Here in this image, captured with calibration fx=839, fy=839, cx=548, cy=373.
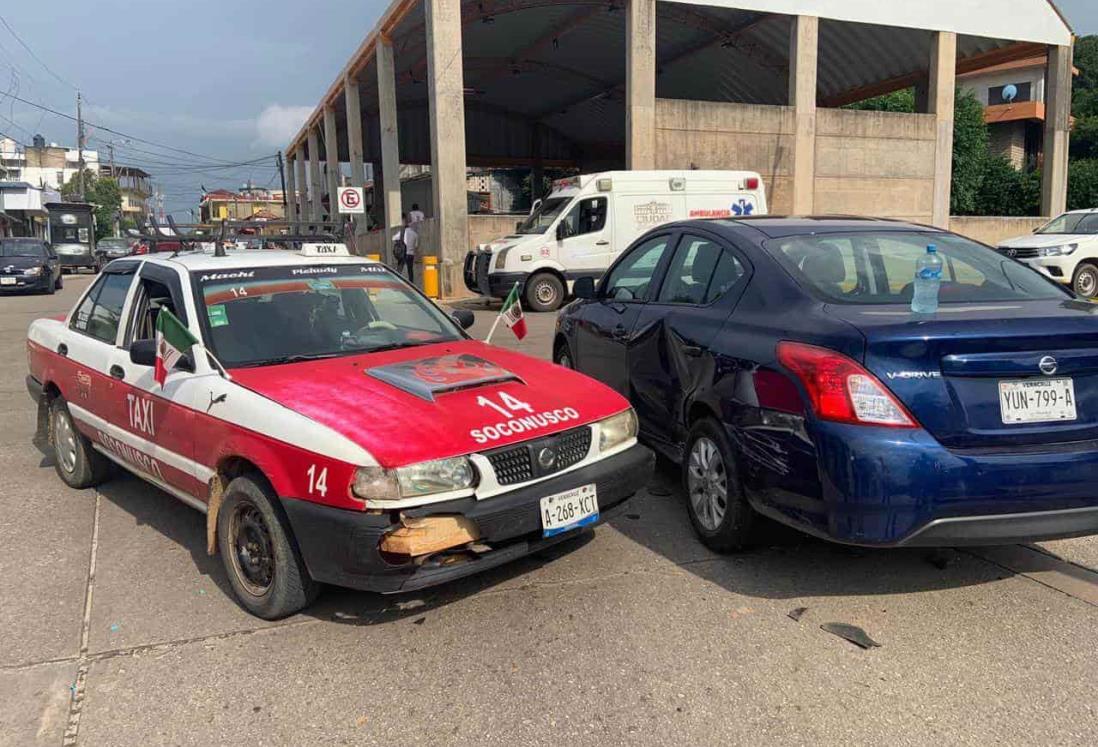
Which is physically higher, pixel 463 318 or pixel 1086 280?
pixel 463 318

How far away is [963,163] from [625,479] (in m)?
38.9

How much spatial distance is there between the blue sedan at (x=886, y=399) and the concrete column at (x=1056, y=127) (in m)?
25.6

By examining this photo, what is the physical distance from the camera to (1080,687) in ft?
9.62

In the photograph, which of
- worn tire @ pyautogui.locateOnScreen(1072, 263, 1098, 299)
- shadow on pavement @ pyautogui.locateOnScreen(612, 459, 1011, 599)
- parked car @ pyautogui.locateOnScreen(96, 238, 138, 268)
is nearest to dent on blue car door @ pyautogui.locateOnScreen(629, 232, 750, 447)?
shadow on pavement @ pyautogui.locateOnScreen(612, 459, 1011, 599)

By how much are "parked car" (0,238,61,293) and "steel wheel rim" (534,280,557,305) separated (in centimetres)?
1508

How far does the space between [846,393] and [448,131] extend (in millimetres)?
17470

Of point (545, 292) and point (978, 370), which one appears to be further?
point (545, 292)

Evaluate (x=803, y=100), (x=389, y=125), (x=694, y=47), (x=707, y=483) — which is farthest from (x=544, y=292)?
(x=694, y=47)

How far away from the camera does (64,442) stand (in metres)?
5.56

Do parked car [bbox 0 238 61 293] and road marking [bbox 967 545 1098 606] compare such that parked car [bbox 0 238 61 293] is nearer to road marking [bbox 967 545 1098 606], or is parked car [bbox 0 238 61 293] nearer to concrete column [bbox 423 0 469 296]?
concrete column [bbox 423 0 469 296]

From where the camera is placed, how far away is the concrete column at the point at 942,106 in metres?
23.4

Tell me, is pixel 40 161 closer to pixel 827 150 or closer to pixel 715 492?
pixel 827 150

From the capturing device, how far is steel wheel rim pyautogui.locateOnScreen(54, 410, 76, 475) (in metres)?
5.43

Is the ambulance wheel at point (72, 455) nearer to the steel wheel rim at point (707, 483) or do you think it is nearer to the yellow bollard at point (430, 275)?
the steel wheel rim at point (707, 483)
